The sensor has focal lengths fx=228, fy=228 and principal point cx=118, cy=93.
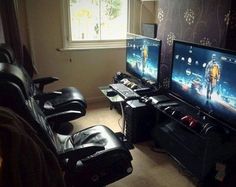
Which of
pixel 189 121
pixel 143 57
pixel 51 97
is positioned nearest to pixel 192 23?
pixel 143 57

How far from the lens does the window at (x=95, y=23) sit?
319cm

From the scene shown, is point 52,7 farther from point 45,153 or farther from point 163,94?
point 45,153

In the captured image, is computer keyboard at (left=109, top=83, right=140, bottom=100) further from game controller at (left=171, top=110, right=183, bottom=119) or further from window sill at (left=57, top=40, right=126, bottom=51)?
window sill at (left=57, top=40, right=126, bottom=51)

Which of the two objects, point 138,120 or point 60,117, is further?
point 138,120

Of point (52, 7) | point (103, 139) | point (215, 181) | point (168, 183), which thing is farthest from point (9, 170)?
point (52, 7)

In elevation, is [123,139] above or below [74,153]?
below

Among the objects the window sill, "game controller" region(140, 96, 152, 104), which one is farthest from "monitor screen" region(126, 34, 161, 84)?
the window sill

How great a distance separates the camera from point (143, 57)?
2.61 metres

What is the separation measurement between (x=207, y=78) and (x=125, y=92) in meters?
1.01

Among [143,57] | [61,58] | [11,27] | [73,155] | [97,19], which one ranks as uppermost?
[97,19]

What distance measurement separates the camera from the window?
319 centimetres

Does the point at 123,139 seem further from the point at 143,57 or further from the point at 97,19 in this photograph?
the point at 97,19

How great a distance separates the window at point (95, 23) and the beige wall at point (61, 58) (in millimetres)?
117

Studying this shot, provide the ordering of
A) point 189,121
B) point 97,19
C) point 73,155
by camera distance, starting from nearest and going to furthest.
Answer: point 73,155 < point 189,121 < point 97,19
